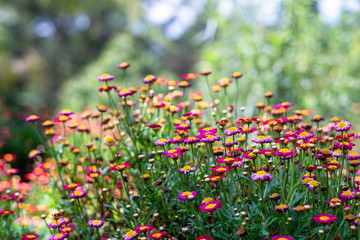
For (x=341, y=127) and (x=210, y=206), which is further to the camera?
(x=341, y=127)

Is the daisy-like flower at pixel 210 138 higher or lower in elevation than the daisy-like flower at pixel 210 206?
higher

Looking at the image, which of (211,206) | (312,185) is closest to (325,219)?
(312,185)

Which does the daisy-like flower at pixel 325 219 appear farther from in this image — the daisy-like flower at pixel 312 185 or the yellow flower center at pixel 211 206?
the yellow flower center at pixel 211 206

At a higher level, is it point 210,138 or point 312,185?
point 210,138

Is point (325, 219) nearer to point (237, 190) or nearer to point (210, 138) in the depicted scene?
point (237, 190)

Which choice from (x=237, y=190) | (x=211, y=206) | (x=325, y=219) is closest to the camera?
(x=325, y=219)

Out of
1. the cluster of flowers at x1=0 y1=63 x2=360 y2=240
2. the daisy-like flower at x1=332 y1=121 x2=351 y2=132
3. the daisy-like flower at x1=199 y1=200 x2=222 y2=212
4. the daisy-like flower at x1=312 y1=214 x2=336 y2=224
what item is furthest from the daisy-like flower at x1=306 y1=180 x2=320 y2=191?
the daisy-like flower at x1=199 y1=200 x2=222 y2=212

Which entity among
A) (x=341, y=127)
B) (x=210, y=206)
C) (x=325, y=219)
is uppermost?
(x=341, y=127)

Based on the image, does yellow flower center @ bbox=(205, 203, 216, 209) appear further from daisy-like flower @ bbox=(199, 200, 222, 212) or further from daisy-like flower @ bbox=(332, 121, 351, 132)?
daisy-like flower @ bbox=(332, 121, 351, 132)

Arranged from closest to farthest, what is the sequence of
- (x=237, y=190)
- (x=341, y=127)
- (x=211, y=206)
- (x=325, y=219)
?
(x=325, y=219)
(x=211, y=206)
(x=341, y=127)
(x=237, y=190)

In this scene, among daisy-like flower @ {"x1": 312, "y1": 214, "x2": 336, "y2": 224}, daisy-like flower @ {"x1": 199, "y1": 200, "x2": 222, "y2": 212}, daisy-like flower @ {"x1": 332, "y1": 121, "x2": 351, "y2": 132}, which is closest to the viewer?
daisy-like flower @ {"x1": 312, "y1": 214, "x2": 336, "y2": 224}

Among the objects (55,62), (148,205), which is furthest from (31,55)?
(148,205)

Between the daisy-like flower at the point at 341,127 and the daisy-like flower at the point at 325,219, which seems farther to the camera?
the daisy-like flower at the point at 341,127

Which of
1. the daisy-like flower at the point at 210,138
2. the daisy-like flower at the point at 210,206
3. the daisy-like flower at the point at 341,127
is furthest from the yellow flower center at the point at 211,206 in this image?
the daisy-like flower at the point at 341,127
